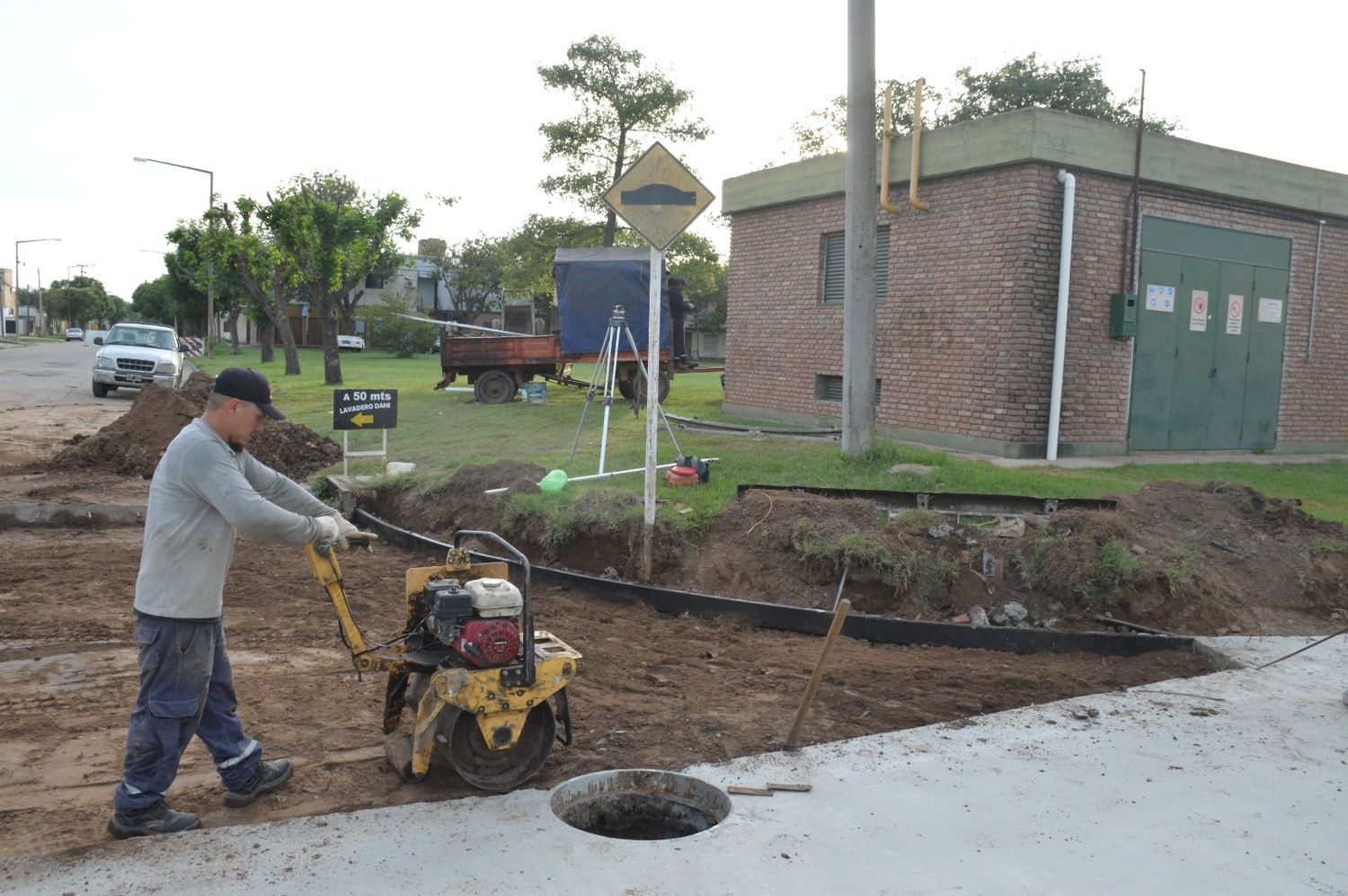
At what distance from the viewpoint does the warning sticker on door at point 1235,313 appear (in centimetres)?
1480

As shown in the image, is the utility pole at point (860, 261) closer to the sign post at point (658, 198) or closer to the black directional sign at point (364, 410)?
the sign post at point (658, 198)

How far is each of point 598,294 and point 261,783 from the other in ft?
56.7

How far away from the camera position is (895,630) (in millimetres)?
6910

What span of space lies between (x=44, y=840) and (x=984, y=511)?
21.9 ft

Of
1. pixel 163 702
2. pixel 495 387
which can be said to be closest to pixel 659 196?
pixel 163 702

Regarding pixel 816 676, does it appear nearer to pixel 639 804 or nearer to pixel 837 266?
pixel 639 804

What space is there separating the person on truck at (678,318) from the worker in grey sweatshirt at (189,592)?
16715 mm

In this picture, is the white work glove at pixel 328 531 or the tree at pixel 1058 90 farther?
the tree at pixel 1058 90

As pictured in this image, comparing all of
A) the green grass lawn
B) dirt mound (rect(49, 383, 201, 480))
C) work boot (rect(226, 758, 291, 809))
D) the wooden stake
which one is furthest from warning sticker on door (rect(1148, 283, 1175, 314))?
dirt mound (rect(49, 383, 201, 480))

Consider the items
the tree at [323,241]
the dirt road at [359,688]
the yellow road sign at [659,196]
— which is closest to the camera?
the dirt road at [359,688]

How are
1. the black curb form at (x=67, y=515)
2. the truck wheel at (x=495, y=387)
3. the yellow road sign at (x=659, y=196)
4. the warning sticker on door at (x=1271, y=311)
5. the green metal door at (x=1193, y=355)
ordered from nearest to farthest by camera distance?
the yellow road sign at (x=659, y=196) < the black curb form at (x=67, y=515) < the green metal door at (x=1193, y=355) < the warning sticker on door at (x=1271, y=311) < the truck wheel at (x=495, y=387)

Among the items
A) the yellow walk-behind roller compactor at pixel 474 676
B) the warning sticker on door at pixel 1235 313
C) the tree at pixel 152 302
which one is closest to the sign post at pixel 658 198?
the yellow walk-behind roller compactor at pixel 474 676

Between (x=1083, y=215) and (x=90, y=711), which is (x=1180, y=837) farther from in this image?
(x=1083, y=215)

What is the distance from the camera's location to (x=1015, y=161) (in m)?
12.7
